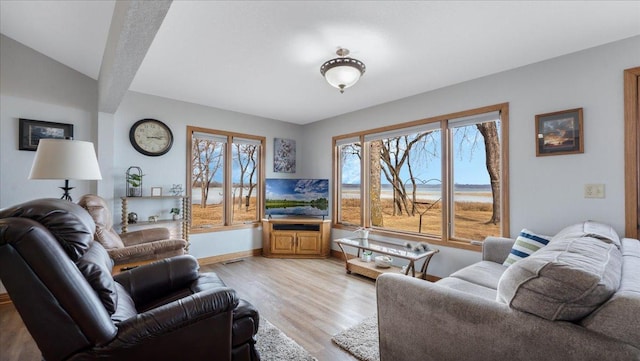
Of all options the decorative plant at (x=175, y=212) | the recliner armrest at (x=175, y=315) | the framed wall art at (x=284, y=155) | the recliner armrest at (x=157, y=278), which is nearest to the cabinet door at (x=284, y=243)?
the framed wall art at (x=284, y=155)

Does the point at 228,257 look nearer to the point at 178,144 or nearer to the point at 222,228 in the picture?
the point at 222,228

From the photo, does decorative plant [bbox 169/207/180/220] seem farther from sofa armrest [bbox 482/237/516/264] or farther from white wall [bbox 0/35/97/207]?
sofa armrest [bbox 482/237/516/264]

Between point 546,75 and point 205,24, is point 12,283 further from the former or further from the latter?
point 546,75

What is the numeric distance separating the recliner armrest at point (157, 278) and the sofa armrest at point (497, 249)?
2662mm

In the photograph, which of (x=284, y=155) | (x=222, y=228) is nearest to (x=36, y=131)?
(x=222, y=228)

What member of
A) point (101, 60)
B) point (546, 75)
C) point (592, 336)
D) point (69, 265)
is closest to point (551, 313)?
point (592, 336)

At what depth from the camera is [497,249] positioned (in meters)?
2.71

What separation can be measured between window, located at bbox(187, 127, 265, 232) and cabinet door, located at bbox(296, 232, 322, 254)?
36.3 inches

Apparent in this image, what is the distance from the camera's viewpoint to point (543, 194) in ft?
8.87

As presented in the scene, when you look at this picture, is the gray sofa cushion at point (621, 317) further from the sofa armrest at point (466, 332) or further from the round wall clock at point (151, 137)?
the round wall clock at point (151, 137)

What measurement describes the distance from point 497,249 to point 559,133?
1.22 metres

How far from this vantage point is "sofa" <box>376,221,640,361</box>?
0.98 metres

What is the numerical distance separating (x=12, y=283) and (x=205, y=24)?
1.93 metres

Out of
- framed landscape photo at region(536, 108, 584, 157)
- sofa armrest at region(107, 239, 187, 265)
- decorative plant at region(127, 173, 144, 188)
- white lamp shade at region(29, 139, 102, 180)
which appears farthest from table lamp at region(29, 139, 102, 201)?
framed landscape photo at region(536, 108, 584, 157)
